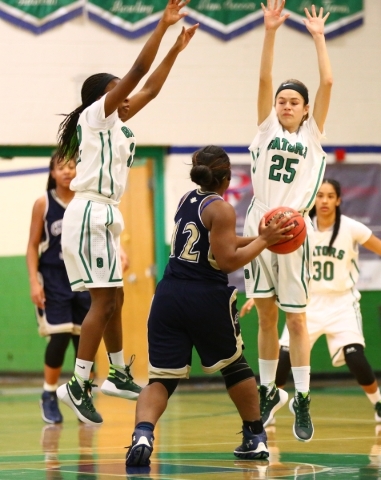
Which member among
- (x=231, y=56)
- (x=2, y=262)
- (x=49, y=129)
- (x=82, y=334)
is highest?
(x=231, y=56)

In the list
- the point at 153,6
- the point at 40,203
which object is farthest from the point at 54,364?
the point at 153,6

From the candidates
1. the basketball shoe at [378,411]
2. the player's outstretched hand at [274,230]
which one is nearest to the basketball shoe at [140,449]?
the player's outstretched hand at [274,230]

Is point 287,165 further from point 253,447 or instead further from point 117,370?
point 253,447

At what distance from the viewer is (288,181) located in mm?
6258

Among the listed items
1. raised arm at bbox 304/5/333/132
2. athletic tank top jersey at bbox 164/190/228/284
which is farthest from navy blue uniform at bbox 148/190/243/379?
raised arm at bbox 304/5/333/132

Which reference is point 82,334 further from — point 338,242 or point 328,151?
point 328,151

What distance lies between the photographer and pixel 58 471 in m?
5.06

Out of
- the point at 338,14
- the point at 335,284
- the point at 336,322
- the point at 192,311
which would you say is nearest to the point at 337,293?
the point at 335,284

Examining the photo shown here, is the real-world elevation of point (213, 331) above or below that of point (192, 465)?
above

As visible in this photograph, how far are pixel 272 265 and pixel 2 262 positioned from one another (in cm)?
800

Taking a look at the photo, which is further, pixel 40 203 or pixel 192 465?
pixel 40 203

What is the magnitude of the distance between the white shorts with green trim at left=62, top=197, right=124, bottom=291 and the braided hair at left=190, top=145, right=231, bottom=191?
1.93ft

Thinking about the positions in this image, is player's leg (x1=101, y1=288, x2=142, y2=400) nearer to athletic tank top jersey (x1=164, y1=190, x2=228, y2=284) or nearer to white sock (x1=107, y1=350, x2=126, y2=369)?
white sock (x1=107, y1=350, x2=126, y2=369)

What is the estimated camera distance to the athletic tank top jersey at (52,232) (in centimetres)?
801
